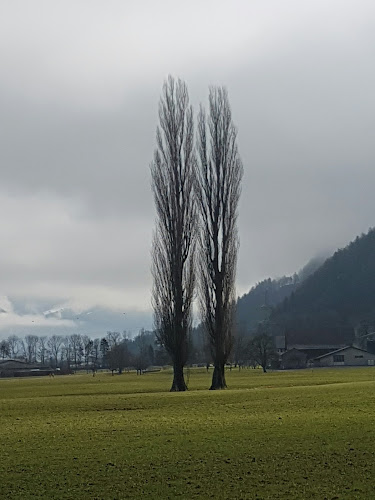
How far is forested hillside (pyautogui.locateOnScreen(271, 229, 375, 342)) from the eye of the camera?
174250mm

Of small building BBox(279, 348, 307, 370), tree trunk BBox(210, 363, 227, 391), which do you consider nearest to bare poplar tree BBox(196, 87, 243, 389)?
tree trunk BBox(210, 363, 227, 391)

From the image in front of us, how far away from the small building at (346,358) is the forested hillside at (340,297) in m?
25.6

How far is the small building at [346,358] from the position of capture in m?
136

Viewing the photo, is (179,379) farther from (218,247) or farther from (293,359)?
(293,359)

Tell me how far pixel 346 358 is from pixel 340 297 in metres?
49.7

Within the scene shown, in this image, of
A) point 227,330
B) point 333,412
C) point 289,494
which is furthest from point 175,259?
point 289,494

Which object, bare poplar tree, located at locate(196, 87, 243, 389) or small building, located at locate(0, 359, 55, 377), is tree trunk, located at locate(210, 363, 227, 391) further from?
small building, located at locate(0, 359, 55, 377)

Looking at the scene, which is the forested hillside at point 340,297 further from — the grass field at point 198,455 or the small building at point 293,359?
the grass field at point 198,455

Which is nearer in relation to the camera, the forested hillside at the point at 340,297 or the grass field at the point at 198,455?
the grass field at the point at 198,455

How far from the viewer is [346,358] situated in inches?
5413

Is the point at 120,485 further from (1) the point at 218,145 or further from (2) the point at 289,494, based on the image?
(1) the point at 218,145

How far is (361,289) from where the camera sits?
180750mm

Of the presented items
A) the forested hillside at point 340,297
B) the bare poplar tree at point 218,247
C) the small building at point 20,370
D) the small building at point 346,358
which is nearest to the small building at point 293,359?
the small building at point 346,358

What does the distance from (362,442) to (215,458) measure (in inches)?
148
